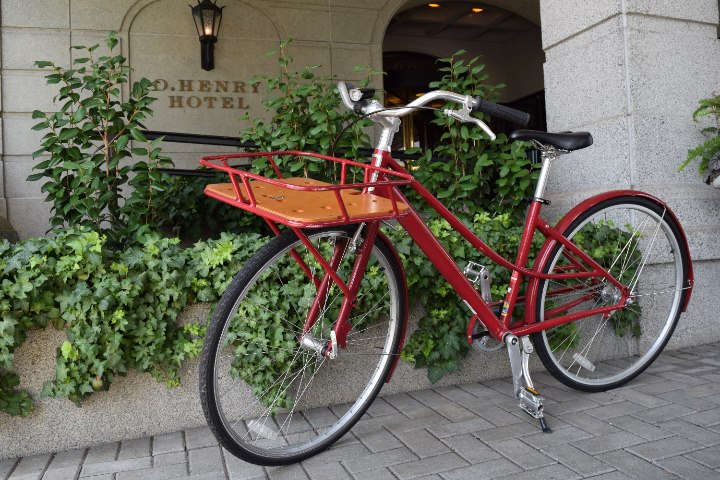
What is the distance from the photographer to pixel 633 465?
2.22 m

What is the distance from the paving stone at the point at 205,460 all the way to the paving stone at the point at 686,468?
63.6 inches

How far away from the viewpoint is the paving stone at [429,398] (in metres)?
2.99

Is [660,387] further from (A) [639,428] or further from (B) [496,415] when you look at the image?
(B) [496,415]

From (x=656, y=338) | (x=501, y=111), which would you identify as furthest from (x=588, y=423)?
(x=501, y=111)

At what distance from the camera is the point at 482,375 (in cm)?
333

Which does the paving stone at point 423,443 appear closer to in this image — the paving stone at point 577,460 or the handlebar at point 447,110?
the paving stone at point 577,460

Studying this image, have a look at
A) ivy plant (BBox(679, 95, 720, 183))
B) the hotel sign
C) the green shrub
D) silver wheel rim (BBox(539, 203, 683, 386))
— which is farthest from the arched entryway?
the green shrub

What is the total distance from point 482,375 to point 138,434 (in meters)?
1.73

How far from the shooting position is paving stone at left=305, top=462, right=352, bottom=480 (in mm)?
2240

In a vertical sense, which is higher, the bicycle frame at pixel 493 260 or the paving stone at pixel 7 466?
the bicycle frame at pixel 493 260

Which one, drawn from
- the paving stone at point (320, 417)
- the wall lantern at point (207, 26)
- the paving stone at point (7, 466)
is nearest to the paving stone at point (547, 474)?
the paving stone at point (320, 417)

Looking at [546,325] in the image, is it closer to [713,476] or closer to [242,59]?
[713,476]

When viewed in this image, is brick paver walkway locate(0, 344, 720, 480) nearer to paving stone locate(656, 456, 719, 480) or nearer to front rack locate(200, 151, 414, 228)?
paving stone locate(656, 456, 719, 480)

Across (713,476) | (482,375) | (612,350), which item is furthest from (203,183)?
(713,476)
